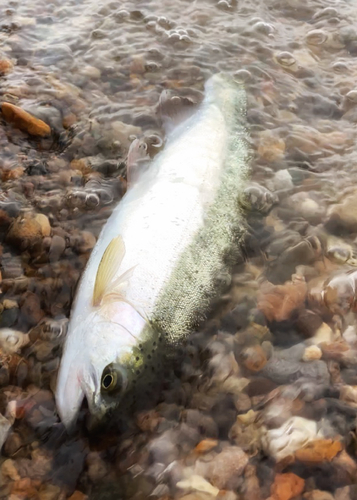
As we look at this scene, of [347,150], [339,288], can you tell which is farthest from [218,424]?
[347,150]

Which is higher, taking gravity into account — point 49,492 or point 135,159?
point 135,159

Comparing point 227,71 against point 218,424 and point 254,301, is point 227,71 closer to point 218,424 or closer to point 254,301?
point 254,301

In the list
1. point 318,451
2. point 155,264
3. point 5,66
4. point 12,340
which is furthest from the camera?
point 5,66

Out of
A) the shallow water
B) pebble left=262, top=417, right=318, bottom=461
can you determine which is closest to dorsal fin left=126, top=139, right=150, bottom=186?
the shallow water

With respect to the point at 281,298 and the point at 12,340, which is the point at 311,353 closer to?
the point at 281,298

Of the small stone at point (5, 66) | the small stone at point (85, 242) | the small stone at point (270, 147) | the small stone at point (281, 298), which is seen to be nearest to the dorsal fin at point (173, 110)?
the small stone at point (270, 147)

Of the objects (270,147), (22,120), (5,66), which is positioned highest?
(5,66)

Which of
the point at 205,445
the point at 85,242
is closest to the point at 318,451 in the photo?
the point at 205,445
